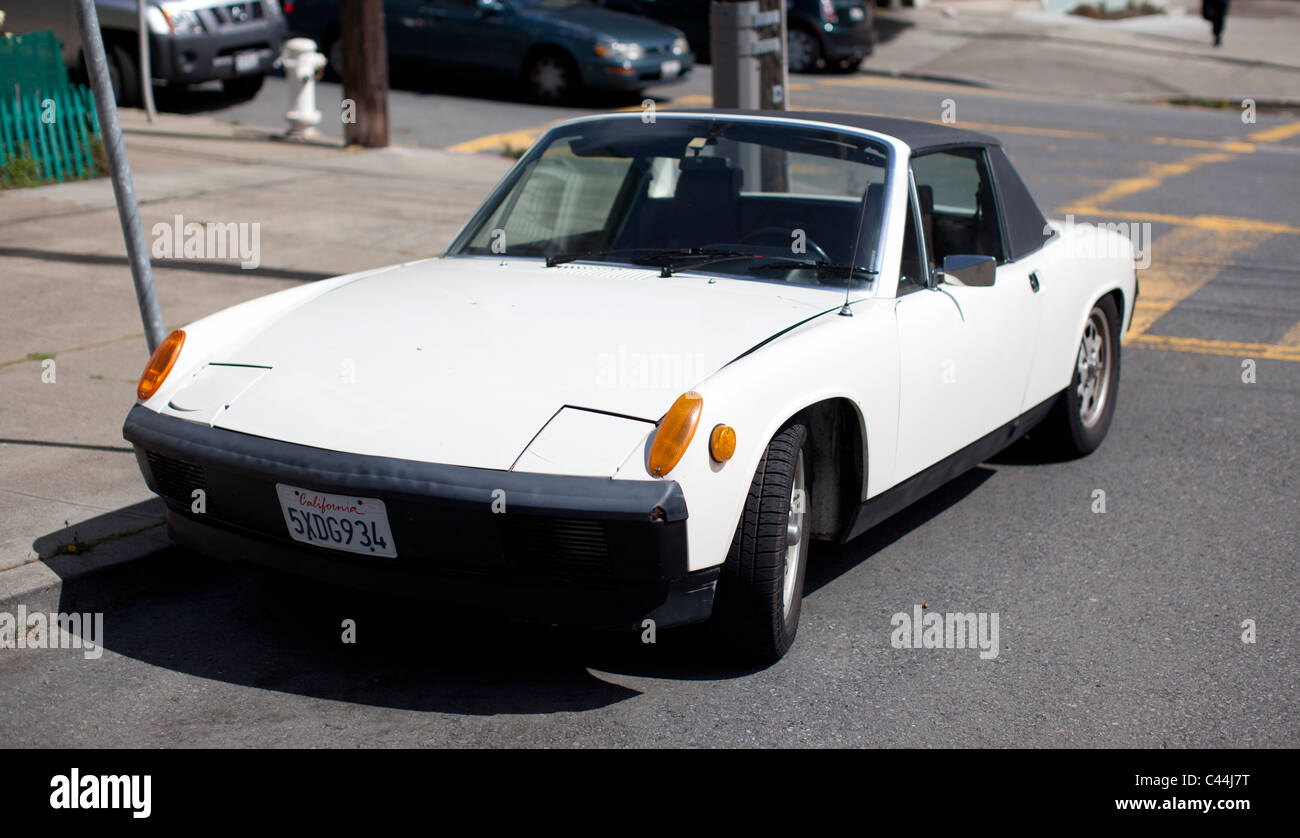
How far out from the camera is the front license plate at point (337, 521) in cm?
353

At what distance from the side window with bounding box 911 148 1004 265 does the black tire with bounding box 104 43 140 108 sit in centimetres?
1099

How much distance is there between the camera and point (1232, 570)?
4.83 meters

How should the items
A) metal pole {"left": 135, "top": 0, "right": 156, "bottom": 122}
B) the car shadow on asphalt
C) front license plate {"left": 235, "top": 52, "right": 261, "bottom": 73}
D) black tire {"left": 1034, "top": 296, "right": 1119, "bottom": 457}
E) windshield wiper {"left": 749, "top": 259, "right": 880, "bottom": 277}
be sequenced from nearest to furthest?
the car shadow on asphalt
windshield wiper {"left": 749, "top": 259, "right": 880, "bottom": 277}
black tire {"left": 1034, "top": 296, "right": 1119, "bottom": 457}
metal pole {"left": 135, "top": 0, "right": 156, "bottom": 122}
front license plate {"left": 235, "top": 52, "right": 261, "bottom": 73}

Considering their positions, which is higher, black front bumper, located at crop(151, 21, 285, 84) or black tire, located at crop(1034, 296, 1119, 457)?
black front bumper, located at crop(151, 21, 285, 84)

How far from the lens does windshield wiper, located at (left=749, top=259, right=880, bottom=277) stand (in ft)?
15.0

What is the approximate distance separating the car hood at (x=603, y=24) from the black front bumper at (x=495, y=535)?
45.2ft

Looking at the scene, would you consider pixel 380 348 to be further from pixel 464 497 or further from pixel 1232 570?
pixel 1232 570

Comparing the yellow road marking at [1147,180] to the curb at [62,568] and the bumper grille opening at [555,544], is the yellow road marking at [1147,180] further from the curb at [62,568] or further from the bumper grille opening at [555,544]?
the bumper grille opening at [555,544]

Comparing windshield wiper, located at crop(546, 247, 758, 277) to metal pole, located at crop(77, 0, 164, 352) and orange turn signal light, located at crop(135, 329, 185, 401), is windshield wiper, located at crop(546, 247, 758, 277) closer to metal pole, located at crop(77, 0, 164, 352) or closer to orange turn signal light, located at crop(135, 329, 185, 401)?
orange turn signal light, located at crop(135, 329, 185, 401)

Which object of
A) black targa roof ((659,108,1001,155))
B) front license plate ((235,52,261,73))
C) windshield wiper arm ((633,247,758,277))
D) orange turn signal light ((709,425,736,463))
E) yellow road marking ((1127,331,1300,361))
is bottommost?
yellow road marking ((1127,331,1300,361))

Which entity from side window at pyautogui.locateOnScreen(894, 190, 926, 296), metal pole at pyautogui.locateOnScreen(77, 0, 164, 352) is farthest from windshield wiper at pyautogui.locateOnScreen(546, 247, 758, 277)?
metal pole at pyautogui.locateOnScreen(77, 0, 164, 352)

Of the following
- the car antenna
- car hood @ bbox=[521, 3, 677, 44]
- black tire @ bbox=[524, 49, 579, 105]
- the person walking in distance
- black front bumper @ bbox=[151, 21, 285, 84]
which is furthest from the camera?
the person walking in distance
